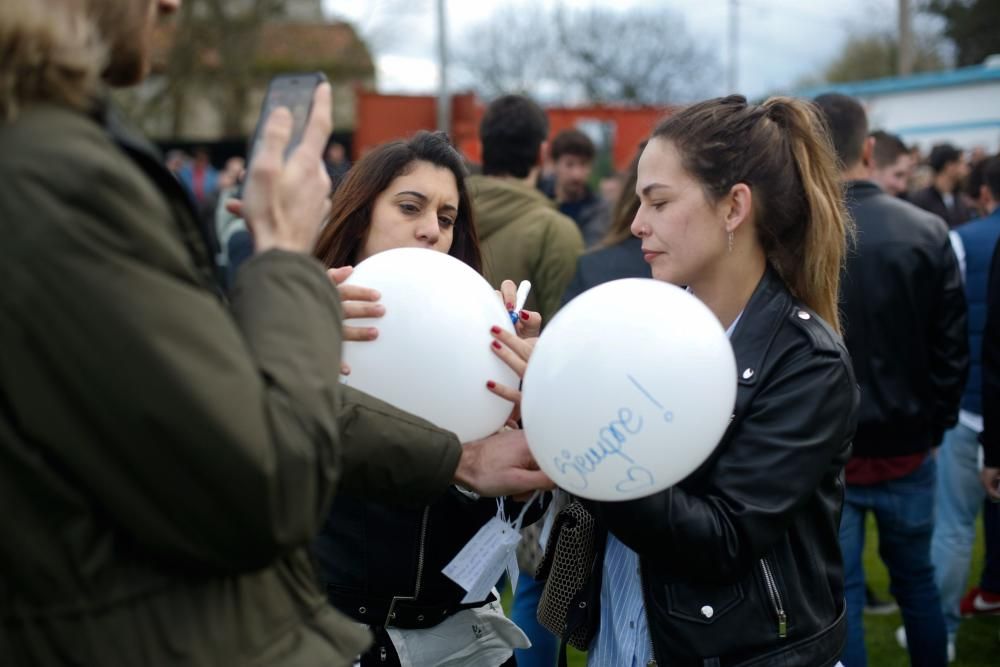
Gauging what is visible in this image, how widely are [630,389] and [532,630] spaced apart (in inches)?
98.8

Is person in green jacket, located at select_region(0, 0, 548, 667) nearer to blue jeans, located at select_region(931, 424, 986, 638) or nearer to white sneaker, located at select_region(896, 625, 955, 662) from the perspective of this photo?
white sneaker, located at select_region(896, 625, 955, 662)

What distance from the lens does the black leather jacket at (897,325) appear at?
3.62 m

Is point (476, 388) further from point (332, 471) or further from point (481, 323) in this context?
point (332, 471)

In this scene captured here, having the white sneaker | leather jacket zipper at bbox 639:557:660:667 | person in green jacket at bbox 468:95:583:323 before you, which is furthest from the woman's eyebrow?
the white sneaker

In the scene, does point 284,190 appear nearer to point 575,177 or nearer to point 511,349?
point 511,349

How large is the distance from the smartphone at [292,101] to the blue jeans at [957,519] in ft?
13.2

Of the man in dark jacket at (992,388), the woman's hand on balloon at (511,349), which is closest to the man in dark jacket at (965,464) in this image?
the man in dark jacket at (992,388)

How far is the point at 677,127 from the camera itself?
2.14 meters

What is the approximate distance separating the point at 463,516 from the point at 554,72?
35134mm

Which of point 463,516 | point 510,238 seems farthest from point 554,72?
point 463,516

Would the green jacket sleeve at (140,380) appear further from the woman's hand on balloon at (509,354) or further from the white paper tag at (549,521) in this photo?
the white paper tag at (549,521)

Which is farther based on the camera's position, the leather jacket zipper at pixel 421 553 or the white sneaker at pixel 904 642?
the white sneaker at pixel 904 642

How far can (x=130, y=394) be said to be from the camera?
999 mm

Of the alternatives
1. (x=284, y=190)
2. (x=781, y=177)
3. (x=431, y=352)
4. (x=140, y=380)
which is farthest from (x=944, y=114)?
(x=140, y=380)
